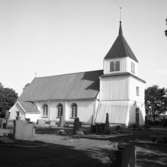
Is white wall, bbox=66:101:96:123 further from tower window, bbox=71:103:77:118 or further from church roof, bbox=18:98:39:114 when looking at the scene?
church roof, bbox=18:98:39:114

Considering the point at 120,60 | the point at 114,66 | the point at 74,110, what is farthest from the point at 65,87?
the point at 120,60

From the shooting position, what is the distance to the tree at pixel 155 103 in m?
65.0

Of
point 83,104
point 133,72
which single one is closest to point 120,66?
point 133,72

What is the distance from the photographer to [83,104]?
37500mm

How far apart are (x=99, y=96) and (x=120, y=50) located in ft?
27.7

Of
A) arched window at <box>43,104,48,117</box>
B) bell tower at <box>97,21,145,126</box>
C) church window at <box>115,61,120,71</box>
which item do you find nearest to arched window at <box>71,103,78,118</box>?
bell tower at <box>97,21,145,126</box>

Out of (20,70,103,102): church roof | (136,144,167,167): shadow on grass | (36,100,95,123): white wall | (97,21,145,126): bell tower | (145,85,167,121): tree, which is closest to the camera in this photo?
(136,144,167,167): shadow on grass

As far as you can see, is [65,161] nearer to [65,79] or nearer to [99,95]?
[99,95]

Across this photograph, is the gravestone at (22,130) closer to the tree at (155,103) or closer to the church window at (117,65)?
the church window at (117,65)

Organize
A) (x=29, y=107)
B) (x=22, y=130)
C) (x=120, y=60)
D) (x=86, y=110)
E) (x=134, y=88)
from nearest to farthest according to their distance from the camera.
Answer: (x=22, y=130)
(x=120, y=60)
(x=134, y=88)
(x=86, y=110)
(x=29, y=107)

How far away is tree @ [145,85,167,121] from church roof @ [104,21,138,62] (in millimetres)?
30558

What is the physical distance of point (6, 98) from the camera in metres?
52.5

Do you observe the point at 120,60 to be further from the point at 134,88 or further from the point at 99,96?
the point at 99,96

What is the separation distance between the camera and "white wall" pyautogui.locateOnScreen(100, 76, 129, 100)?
115ft
